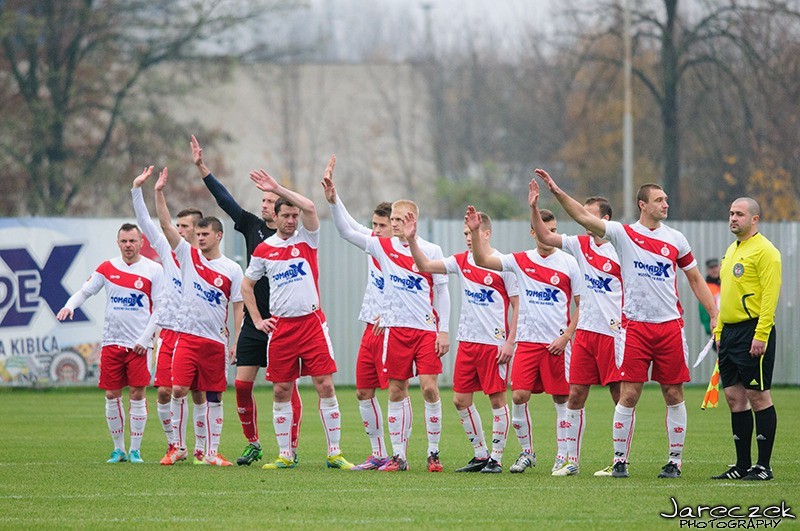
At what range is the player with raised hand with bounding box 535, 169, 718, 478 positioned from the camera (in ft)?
37.4

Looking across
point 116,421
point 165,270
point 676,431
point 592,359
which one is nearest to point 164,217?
point 165,270

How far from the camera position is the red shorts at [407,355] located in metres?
12.5

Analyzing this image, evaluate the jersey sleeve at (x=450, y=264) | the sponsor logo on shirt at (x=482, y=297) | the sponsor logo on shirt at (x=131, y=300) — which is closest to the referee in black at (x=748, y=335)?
the sponsor logo on shirt at (x=482, y=297)

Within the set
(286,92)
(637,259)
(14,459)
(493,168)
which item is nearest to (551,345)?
(637,259)

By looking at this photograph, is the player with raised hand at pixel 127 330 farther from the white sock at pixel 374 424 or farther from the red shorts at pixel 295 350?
the white sock at pixel 374 424

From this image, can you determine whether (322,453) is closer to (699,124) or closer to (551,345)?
(551,345)

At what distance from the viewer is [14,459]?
43.8 feet

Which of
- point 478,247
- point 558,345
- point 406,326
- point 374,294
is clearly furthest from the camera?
point 374,294

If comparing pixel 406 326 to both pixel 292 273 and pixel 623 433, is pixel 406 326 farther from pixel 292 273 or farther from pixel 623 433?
pixel 623 433

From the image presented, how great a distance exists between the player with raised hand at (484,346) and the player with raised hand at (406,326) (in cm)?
23

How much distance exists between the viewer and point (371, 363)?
12.6 metres

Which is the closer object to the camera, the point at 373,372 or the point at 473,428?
the point at 473,428

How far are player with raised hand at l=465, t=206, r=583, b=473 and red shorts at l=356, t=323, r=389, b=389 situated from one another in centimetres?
129

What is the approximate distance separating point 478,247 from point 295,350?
218cm
